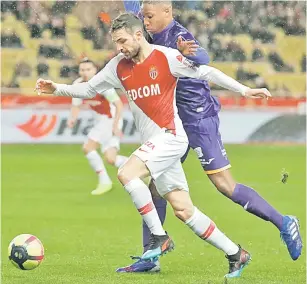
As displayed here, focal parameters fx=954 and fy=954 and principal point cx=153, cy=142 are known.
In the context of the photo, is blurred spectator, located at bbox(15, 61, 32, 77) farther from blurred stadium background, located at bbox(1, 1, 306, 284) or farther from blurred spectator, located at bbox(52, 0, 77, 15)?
blurred spectator, located at bbox(52, 0, 77, 15)

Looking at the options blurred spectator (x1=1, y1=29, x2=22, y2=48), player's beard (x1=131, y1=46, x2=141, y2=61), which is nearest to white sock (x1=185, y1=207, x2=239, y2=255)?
player's beard (x1=131, y1=46, x2=141, y2=61)

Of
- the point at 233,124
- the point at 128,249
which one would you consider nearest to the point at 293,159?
the point at 233,124

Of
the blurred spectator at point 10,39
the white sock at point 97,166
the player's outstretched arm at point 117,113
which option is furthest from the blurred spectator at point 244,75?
the player's outstretched arm at point 117,113

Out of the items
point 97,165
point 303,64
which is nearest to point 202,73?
point 97,165

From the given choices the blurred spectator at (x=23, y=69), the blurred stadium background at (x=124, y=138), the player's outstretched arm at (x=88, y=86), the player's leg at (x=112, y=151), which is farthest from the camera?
the blurred spectator at (x=23, y=69)

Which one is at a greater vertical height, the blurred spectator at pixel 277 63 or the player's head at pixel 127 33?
the player's head at pixel 127 33

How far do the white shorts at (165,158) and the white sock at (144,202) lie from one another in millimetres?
142

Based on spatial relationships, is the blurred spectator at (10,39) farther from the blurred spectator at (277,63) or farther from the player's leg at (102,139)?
the player's leg at (102,139)

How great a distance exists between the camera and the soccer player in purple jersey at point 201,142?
26.3 ft

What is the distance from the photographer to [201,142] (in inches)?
324

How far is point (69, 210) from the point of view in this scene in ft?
41.3

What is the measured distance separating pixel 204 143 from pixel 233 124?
13.3m

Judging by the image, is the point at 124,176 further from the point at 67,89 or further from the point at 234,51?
the point at 234,51

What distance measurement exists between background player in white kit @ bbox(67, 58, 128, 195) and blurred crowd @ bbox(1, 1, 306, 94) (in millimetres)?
8056
